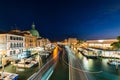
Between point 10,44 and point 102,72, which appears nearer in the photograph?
point 102,72

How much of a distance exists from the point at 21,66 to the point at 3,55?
31.8 ft

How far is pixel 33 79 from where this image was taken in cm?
3088

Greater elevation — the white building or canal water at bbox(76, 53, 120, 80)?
the white building

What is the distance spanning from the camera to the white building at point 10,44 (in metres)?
51.5

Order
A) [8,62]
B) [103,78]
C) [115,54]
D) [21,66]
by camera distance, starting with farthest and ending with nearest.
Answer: [115,54] < [8,62] < [21,66] < [103,78]

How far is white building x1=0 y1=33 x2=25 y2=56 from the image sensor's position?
169 feet

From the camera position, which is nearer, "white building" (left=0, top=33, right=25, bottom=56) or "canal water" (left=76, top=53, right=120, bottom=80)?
"canal water" (left=76, top=53, right=120, bottom=80)

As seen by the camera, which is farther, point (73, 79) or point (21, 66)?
point (21, 66)

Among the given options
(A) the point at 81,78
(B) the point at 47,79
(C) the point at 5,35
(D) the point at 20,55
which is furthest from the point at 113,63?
(C) the point at 5,35

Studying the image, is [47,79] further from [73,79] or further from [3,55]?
[3,55]

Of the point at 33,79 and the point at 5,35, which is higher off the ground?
the point at 5,35

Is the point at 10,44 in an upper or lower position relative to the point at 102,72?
upper

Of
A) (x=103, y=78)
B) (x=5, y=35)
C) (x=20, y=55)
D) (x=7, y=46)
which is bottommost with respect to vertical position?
(x=103, y=78)

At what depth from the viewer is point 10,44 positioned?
53938 mm
